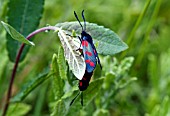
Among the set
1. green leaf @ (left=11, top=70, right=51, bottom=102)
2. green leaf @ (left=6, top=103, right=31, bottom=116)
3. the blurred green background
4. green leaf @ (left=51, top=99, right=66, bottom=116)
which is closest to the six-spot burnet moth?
green leaf @ (left=51, top=99, right=66, bottom=116)

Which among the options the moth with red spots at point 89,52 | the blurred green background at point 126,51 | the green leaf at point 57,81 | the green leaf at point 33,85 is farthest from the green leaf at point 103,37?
the blurred green background at point 126,51

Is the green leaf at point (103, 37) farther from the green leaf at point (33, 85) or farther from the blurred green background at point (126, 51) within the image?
the blurred green background at point (126, 51)

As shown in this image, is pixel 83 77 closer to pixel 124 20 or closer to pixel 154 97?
pixel 154 97

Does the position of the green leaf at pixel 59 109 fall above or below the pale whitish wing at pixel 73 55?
below

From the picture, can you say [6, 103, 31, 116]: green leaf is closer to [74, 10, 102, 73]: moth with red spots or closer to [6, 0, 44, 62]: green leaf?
[6, 0, 44, 62]: green leaf

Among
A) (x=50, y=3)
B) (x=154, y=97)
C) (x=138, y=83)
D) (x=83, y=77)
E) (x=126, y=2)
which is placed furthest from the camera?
(x=126, y=2)

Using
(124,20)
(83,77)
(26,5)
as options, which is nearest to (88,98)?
(83,77)
